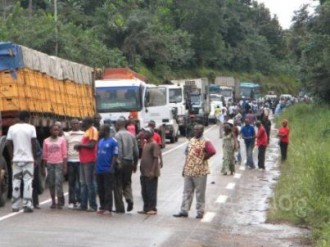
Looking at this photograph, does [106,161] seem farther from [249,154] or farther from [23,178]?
[249,154]

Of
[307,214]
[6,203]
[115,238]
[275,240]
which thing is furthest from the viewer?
[6,203]

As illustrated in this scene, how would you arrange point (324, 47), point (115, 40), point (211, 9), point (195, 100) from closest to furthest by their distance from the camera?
point (324, 47), point (195, 100), point (115, 40), point (211, 9)

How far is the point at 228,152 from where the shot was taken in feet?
79.2

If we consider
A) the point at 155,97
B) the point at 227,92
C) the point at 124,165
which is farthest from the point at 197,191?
the point at 227,92

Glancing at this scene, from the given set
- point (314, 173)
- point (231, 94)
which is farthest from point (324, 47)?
point (231, 94)

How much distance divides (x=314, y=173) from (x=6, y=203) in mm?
6023

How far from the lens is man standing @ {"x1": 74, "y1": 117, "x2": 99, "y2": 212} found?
50.8 ft

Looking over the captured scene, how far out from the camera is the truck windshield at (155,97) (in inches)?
1286

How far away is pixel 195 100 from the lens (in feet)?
184

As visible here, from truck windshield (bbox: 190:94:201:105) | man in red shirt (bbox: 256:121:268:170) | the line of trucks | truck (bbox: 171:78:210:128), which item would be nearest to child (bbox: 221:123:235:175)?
man in red shirt (bbox: 256:121:268:170)

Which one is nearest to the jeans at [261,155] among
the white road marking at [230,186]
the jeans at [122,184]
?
the white road marking at [230,186]

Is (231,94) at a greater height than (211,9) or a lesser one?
lesser

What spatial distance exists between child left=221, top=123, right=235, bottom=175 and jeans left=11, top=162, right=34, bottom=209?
32.6ft

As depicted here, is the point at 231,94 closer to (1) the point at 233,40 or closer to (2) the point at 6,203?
(1) the point at 233,40
